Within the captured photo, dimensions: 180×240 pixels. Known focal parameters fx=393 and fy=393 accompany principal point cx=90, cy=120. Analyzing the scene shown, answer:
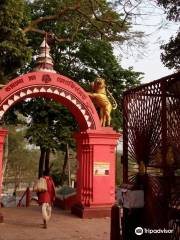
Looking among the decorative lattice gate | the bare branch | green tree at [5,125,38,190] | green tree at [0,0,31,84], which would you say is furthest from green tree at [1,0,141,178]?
green tree at [5,125,38,190]

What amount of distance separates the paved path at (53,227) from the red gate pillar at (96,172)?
507 mm

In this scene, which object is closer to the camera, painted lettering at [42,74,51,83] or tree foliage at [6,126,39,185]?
painted lettering at [42,74,51,83]

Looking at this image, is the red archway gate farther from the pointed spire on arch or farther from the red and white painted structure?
the pointed spire on arch

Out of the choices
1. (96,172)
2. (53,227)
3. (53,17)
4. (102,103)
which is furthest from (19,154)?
(53,227)

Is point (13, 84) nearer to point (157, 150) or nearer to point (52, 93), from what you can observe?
point (52, 93)

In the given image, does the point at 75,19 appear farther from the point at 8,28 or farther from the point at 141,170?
the point at 141,170

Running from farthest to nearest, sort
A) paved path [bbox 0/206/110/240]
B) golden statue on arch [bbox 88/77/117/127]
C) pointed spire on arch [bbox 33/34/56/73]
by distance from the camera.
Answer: golden statue on arch [bbox 88/77/117/127] → pointed spire on arch [bbox 33/34/56/73] → paved path [bbox 0/206/110/240]

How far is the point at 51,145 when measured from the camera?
1850cm

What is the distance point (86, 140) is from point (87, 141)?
2.5 inches

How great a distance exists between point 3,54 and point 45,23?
676 cm

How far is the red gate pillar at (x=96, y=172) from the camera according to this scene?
1203 cm

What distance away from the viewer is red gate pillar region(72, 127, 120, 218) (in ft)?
39.5

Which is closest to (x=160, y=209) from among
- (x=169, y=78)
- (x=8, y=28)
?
(x=169, y=78)

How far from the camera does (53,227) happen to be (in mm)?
10141
